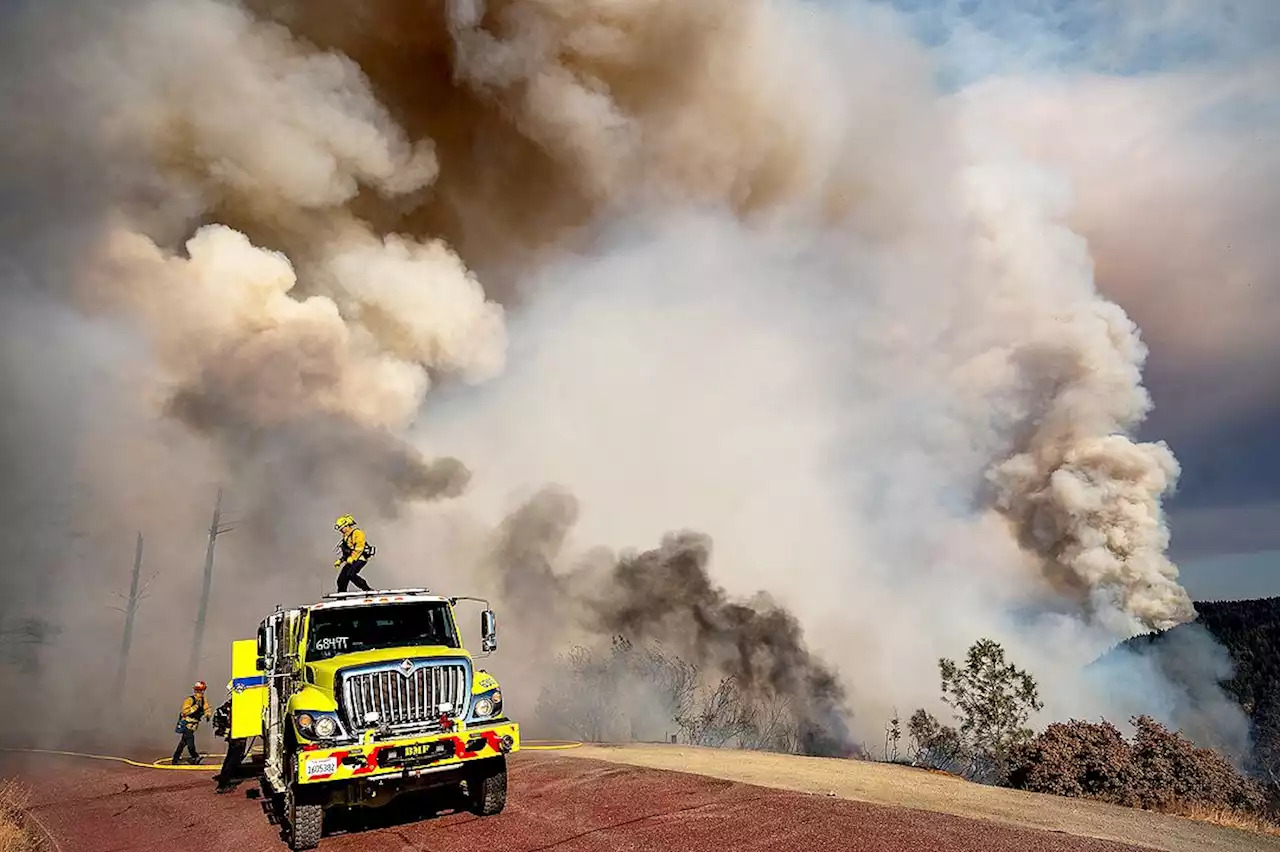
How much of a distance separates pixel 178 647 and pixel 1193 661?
99.6 meters

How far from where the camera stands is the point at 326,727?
8.80 meters

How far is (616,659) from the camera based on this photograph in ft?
143

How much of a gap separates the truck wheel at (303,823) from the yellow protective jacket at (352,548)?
14.6 feet

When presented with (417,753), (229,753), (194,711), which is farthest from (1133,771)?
(194,711)

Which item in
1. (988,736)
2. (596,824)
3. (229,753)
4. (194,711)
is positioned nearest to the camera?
(596,824)

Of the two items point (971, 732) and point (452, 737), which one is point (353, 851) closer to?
point (452, 737)

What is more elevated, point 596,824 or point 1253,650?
point 1253,650

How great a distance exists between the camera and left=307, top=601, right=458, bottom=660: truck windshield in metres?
10.2

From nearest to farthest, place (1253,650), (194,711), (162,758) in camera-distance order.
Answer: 1. (194,711)
2. (162,758)
3. (1253,650)

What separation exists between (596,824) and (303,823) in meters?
3.22

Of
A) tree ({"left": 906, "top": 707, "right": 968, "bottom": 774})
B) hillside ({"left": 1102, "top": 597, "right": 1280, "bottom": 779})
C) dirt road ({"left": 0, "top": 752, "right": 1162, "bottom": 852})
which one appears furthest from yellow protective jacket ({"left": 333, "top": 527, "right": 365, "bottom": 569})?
hillside ({"left": 1102, "top": 597, "right": 1280, "bottom": 779})

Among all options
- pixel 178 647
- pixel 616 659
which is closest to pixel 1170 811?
pixel 616 659

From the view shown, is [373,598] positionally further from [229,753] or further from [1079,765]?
[1079,765]

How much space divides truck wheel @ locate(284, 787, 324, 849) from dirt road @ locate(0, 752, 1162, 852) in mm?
331
